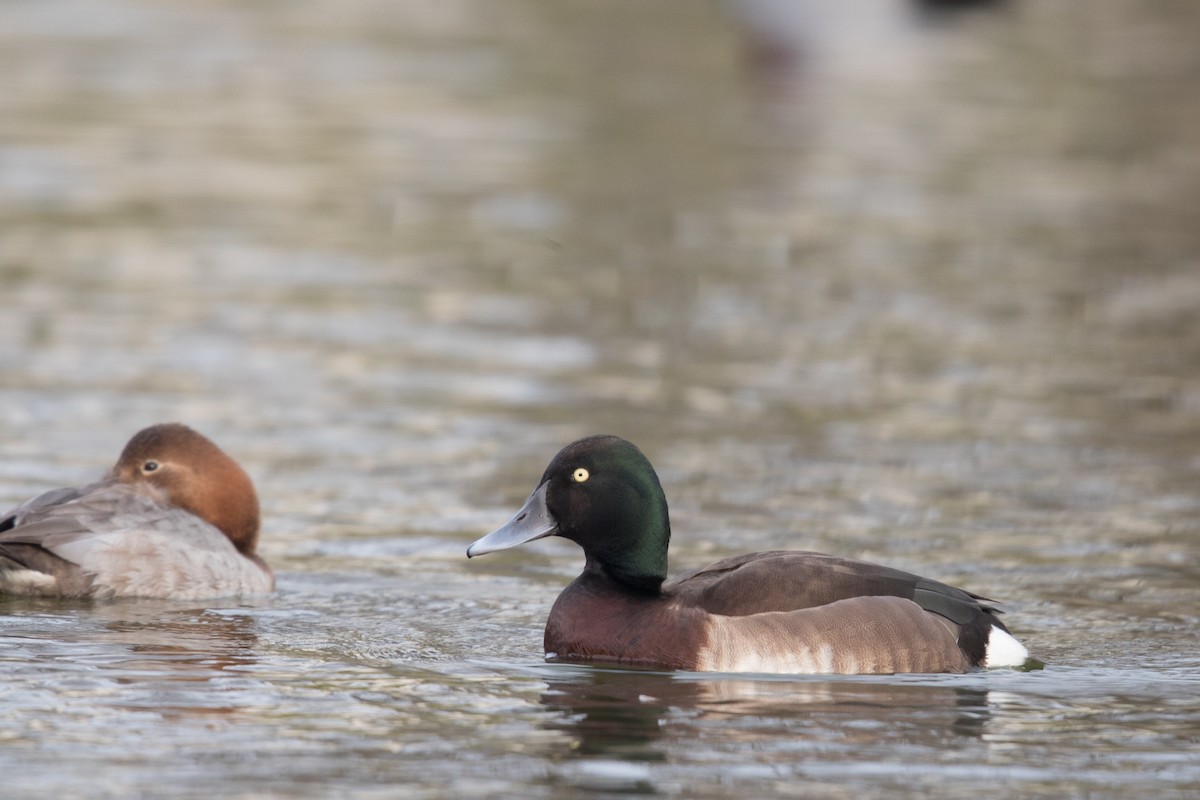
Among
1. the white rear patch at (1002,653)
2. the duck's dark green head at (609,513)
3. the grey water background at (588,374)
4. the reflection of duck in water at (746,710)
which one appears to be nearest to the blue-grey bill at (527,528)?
the duck's dark green head at (609,513)

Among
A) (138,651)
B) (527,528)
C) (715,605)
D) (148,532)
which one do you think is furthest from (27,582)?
(715,605)

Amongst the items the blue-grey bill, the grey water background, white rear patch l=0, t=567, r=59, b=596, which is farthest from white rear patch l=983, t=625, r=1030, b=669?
white rear patch l=0, t=567, r=59, b=596

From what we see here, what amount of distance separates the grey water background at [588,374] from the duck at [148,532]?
254mm

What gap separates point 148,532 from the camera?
1021cm

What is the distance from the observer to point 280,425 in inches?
553

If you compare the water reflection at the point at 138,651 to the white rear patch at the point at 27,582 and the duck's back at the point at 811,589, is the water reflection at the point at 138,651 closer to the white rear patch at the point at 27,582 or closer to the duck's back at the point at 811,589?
the white rear patch at the point at 27,582

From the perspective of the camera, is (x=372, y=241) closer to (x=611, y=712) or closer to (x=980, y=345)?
(x=980, y=345)

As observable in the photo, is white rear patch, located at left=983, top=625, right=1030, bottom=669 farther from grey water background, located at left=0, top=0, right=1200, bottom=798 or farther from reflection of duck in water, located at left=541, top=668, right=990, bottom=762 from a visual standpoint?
reflection of duck in water, located at left=541, top=668, right=990, bottom=762

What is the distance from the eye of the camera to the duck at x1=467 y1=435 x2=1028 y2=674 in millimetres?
8969

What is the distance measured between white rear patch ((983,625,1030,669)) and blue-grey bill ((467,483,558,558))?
192 cm

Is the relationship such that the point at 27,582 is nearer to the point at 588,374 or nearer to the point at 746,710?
the point at 746,710

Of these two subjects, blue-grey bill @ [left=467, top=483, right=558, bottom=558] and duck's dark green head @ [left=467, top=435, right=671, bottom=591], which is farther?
blue-grey bill @ [left=467, top=483, right=558, bottom=558]

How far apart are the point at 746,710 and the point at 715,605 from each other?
0.75 m

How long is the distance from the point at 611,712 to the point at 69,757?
2.07 meters
